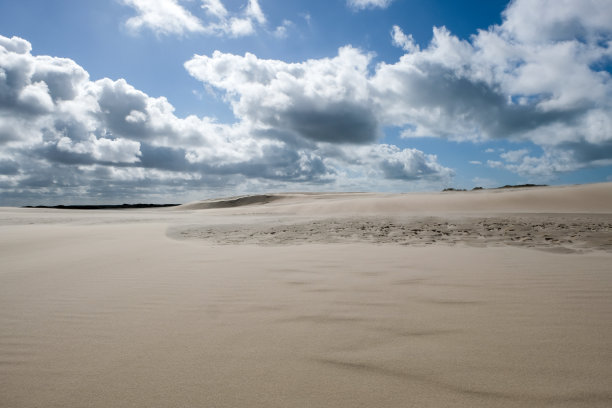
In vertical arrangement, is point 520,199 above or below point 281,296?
above

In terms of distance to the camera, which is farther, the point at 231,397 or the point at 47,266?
the point at 47,266

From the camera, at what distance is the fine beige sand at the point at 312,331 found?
1641 millimetres

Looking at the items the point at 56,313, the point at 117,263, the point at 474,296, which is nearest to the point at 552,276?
the point at 474,296

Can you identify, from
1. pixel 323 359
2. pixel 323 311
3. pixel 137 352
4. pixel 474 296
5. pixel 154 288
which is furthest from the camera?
pixel 154 288

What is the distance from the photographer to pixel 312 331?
237 centimetres

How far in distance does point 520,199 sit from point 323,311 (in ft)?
72.5

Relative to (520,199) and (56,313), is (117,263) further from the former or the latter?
(520,199)

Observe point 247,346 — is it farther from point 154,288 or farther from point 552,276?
point 552,276

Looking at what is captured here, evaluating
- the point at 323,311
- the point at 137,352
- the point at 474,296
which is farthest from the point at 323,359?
the point at 474,296

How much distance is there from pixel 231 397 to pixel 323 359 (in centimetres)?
58

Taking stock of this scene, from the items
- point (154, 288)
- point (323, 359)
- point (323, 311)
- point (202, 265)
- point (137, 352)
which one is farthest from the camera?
point (202, 265)

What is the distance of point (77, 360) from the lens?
6.60 ft

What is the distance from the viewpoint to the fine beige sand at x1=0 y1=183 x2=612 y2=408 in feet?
5.38

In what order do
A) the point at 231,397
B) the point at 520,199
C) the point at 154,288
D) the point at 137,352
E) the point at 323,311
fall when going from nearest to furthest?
the point at 231,397, the point at 137,352, the point at 323,311, the point at 154,288, the point at 520,199
